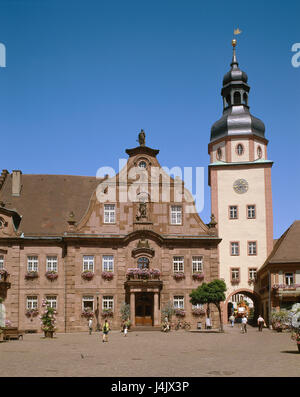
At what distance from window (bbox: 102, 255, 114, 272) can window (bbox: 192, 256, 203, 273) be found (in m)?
6.63

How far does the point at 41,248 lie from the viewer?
48750 millimetres

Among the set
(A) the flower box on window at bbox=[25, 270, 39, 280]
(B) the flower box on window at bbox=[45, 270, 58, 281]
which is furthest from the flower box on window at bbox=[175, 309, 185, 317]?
(A) the flower box on window at bbox=[25, 270, 39, 280]

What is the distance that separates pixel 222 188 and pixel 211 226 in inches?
353

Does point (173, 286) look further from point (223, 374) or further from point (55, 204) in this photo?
point (223, 374)

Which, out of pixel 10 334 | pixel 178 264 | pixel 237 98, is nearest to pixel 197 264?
pixel 178 264

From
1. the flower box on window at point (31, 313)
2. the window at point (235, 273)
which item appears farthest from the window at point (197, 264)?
the flower box on window at point (31, 313)

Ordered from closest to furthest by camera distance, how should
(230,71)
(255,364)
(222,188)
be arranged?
1. (255,364)
2. (222,188)
3. (230,71)

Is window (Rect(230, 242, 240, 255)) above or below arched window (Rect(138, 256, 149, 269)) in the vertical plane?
above

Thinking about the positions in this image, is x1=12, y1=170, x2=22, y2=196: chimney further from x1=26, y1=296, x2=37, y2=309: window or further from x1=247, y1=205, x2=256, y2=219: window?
x1=247, y1=205, x2=256, y2=219: window

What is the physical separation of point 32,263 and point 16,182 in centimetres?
870

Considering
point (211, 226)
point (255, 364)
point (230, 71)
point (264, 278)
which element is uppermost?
point (230, 71)

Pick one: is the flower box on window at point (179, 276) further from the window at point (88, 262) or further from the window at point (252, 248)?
the window at point (252, 248)

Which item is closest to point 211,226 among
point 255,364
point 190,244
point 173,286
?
point 190,244

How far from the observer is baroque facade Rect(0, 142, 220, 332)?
47312 millimetres
